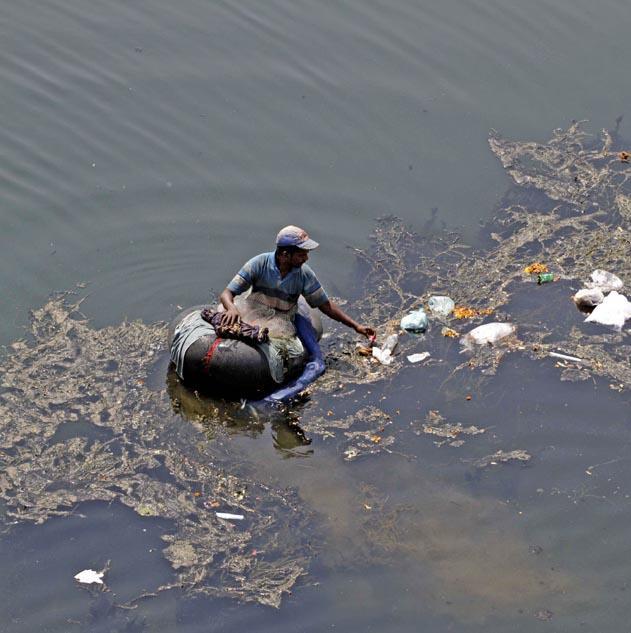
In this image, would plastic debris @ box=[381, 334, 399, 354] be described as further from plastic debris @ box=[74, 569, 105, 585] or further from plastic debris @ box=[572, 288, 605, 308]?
plastic debris @ box=[74, 569, 105, 585]

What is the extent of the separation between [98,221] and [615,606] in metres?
5.94

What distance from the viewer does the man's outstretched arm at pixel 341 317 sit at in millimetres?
8602

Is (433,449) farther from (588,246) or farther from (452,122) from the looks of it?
(452,122)

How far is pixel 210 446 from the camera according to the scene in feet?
26.6

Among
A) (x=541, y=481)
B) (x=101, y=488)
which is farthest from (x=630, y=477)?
(x=101, y=488)

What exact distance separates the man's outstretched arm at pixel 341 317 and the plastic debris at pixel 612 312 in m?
2.00

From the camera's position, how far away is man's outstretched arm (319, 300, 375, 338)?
860cm

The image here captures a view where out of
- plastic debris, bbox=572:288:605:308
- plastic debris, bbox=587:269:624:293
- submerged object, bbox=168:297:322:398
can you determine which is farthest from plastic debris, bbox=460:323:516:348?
submerged object, bbox=168:297:322:398

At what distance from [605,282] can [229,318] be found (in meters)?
3.58

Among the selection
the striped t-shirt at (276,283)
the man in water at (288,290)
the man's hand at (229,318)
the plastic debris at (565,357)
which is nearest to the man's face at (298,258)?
the man in water at (288,290)


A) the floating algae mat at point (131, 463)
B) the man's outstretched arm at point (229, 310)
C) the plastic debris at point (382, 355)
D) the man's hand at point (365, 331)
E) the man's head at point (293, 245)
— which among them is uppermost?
the man's head at point (293, 245)

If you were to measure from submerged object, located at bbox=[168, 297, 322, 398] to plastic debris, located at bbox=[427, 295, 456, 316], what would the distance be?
1.51 metres

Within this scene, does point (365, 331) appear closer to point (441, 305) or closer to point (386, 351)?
point (386, 351)

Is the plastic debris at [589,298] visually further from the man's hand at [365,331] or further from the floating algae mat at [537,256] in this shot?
the man's hand at [365,331]
